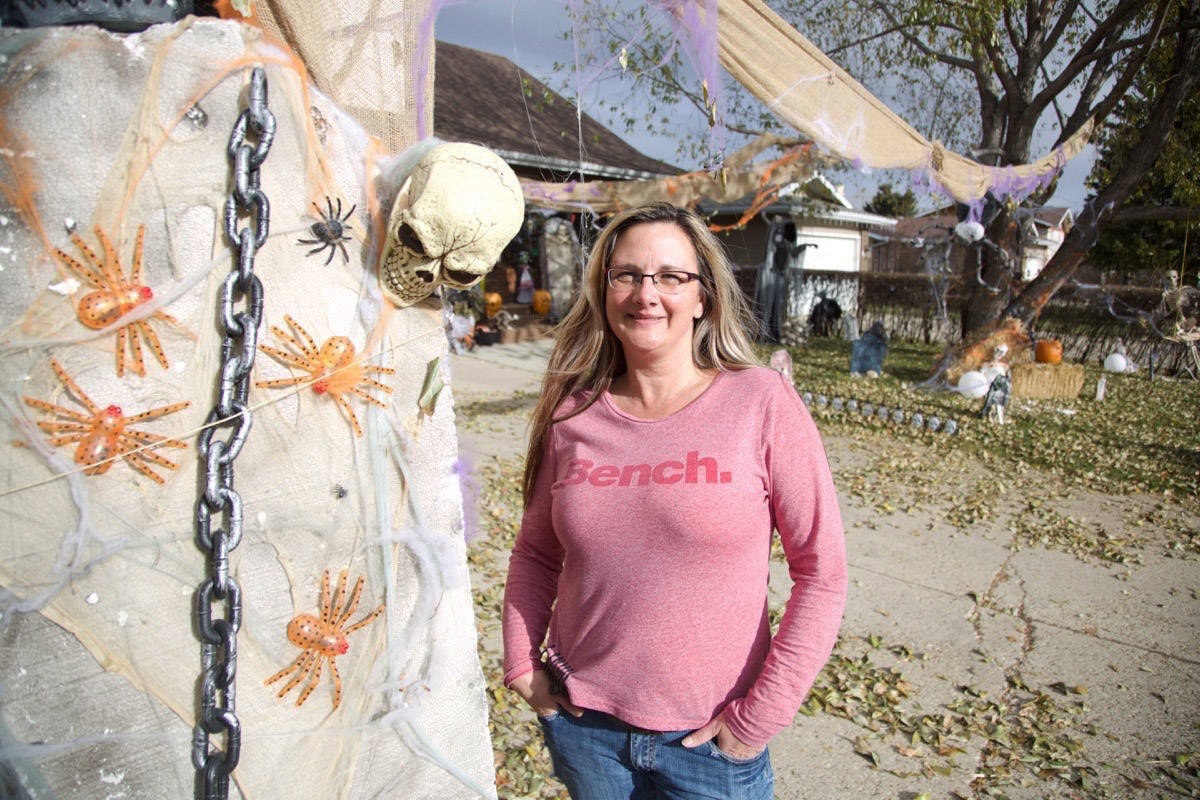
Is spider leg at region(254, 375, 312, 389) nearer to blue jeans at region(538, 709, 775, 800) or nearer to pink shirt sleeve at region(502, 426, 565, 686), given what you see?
pink shirt sleeve at region(502, 426, 565, 686)

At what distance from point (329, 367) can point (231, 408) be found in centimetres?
17

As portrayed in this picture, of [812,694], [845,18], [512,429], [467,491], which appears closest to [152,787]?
[467,491]

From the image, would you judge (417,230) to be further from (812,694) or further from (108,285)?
(812,694)

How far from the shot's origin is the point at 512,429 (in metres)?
8.41

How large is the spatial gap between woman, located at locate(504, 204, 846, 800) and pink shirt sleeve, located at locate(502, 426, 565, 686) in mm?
23

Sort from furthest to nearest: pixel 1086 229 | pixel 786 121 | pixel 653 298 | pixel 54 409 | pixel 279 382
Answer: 1. pixel 1086 229
2. pixel 786 121
3. pixel 653 298
4. pixel 279 382
5. pixel 54 409

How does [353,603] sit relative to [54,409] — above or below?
below

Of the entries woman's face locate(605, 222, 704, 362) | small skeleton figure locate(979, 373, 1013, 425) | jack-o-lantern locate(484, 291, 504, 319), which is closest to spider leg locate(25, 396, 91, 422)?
woman's face locate(605, 222, 704, 362)

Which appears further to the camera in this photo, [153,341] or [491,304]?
[491,304]

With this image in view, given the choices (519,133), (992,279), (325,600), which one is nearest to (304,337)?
(325,600)

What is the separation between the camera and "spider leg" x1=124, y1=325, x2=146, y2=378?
119 centimetres

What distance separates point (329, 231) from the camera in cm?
132

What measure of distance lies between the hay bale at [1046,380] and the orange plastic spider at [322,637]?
11.1 m

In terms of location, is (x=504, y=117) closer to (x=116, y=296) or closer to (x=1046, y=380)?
(x=1046, y=380)
